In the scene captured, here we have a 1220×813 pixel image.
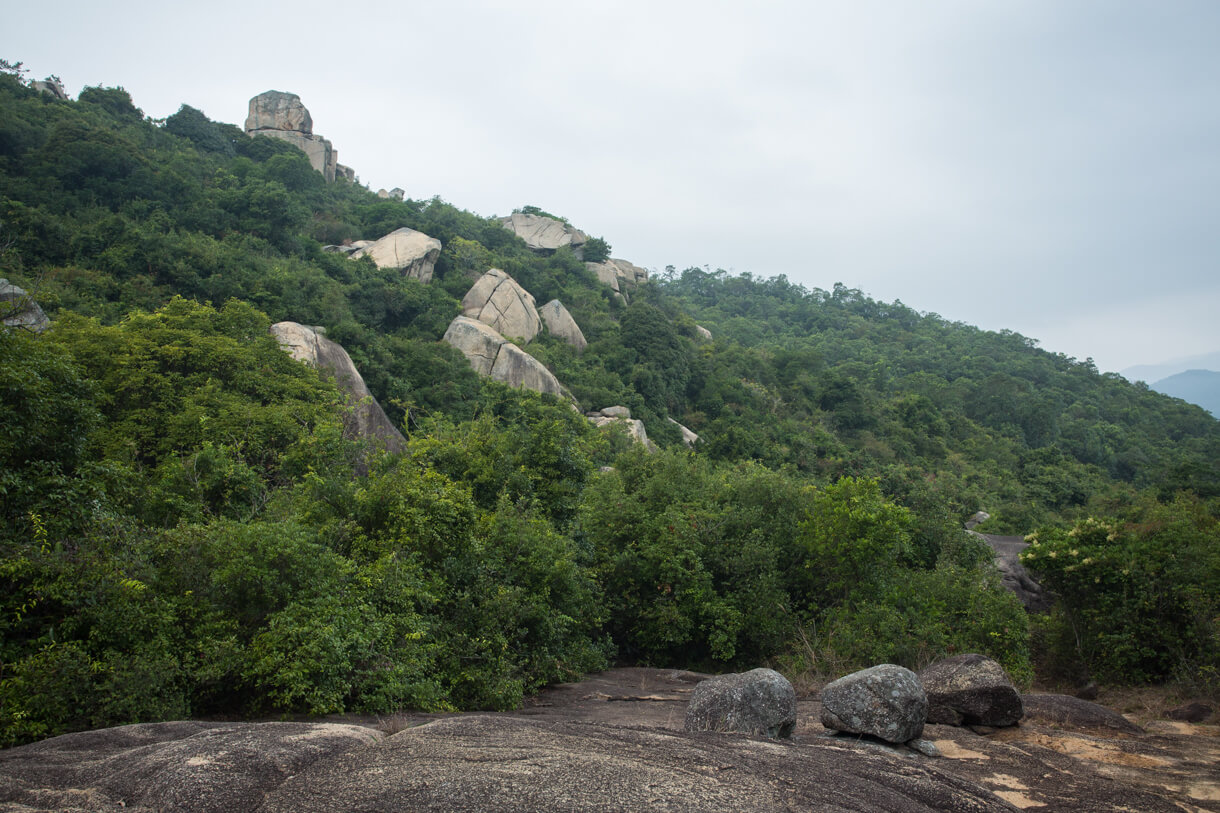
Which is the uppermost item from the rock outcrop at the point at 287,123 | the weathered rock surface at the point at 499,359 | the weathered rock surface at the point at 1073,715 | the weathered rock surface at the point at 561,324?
the rock outcrop at the point at 287,123

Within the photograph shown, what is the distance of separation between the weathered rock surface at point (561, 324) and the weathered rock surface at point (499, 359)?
325 inches

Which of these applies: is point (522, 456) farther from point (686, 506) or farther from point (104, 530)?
point (104, 530)

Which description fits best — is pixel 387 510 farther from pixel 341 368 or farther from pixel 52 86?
pixel 52 86

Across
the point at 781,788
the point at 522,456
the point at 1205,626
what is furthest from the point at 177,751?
the point at 1205,626

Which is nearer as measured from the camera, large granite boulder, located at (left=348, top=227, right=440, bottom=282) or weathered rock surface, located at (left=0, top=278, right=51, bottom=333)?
weathered rock surface, located at (left=0, top=278, right=51, bottom=333)

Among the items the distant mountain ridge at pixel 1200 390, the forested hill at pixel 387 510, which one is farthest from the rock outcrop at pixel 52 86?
the distant mountain ridge at pixel 1200 390

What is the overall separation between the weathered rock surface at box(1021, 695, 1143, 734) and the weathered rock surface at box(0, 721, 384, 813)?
11.1 meters

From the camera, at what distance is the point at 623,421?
35.7m

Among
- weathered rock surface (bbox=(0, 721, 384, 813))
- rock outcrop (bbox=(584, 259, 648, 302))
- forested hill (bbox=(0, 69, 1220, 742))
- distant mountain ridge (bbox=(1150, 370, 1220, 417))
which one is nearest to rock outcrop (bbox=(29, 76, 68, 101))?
forested hill (bbox=(0, 69, 1220, 742))

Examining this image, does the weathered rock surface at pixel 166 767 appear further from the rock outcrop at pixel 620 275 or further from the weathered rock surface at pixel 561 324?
the rock outcrop at pixel 620 275

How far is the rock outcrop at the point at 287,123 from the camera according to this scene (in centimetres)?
6216

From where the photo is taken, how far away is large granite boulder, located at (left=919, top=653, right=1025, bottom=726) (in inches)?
439

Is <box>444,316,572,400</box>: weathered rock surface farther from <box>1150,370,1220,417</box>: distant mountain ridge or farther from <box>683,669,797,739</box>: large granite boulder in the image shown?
<box>1150,370,1220,417</box>: distant mountain ridge

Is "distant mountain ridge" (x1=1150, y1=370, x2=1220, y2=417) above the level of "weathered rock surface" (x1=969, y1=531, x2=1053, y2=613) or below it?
above
